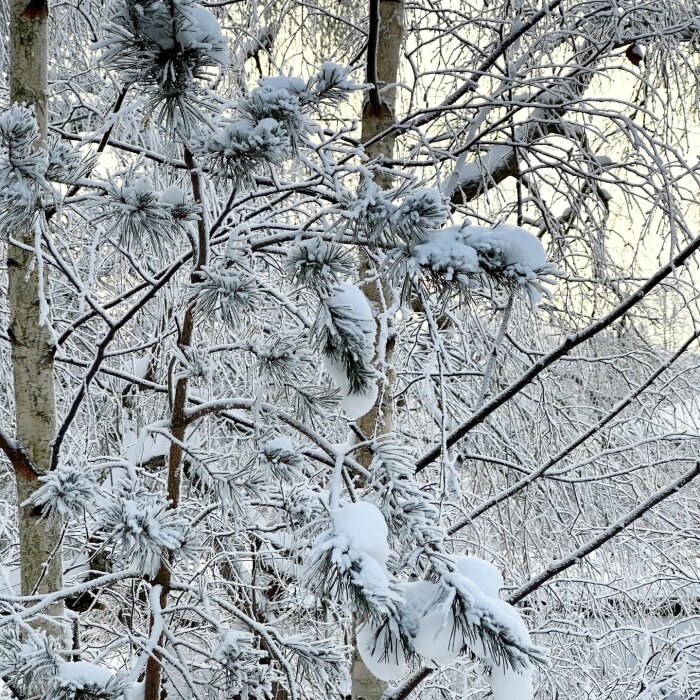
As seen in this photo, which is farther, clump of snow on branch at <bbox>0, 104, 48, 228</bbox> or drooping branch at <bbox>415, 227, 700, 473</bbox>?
drooping branch at <bbox>415, 227, 700, 473</bbox>

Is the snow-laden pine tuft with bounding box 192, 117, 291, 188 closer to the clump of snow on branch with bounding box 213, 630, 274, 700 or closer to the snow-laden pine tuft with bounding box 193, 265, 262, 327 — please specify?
the snow-laden pine tuft with bounding box 193, 265, 262, 327

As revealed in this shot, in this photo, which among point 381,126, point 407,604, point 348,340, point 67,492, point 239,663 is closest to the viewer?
point 407,604

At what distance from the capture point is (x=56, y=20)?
295 centimetres

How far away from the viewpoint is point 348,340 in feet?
4.09

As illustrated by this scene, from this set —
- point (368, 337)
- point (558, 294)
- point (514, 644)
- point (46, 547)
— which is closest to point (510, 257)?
point (368, 337)

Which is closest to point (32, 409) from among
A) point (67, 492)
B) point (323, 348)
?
point (67, 492)

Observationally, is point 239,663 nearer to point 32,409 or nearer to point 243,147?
point 32,409

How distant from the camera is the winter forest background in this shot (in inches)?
41.2

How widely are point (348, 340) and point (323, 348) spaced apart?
0.16 ft

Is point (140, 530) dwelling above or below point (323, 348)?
below

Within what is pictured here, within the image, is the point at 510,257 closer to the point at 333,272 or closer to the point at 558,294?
the point at 333,272

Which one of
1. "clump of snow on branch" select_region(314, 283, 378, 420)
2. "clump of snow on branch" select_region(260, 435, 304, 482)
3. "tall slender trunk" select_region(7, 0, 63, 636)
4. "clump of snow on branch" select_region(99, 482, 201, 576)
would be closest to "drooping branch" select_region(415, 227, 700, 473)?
"clump of snow on branch" select_region(260, 435, 304, 482)

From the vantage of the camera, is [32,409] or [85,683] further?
[32,409]

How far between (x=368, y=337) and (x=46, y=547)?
1.06 m
